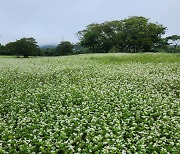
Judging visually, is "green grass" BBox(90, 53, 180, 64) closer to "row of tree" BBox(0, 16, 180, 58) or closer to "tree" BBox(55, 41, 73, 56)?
"row of tree" BBox(0, 16, 180, 58)

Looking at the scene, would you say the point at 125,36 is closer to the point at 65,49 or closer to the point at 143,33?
the point at 143,33

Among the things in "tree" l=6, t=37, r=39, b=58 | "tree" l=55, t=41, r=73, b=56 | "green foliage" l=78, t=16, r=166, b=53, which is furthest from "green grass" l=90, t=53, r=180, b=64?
"tree" l=55, t=41, r=73, b=56

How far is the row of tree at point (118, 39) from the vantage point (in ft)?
207

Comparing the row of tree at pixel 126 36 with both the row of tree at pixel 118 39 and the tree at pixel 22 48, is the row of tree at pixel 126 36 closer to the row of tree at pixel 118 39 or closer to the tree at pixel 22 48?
the row of tree at pixel 118 39

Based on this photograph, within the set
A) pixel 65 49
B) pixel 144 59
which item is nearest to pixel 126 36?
pixel 65 49

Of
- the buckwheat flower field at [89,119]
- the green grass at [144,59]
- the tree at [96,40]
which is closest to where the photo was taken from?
the buckwheat flower field at [89,119]

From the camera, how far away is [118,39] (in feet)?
219

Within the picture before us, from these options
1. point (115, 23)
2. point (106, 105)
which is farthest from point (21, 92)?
point (115, 23)

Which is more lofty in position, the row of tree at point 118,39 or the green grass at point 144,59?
the row of tree at point 118,39

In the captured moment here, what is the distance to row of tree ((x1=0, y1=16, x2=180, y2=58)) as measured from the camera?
63.0 metres

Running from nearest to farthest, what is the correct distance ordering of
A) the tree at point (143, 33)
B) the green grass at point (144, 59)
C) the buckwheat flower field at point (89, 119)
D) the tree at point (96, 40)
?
the buckwheat flower field at point (89, 119), the green grass at point (144, 59), the tree at point (143, 33), the tree at point (96, 40)

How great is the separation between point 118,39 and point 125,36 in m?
1.83

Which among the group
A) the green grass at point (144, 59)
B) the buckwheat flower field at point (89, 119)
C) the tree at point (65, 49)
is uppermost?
the tree at point (65, 49)

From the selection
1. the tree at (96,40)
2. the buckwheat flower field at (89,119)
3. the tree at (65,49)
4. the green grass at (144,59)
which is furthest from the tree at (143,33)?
the buckwheat flower field at (89,119)
